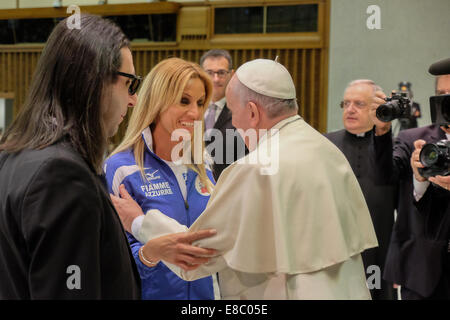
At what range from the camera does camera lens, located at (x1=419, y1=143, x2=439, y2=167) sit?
→ 254 cm

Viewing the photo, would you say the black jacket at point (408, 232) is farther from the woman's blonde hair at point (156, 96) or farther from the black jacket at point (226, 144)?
the woman's blonde hair at point (156, 96)

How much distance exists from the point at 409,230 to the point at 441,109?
114 cm

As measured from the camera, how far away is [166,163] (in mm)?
2477

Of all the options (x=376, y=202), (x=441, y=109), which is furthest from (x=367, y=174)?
(x=441, y=109)

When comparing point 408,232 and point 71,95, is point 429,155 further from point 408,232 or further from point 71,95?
point 71,95

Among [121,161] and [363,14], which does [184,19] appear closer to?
[363,14]

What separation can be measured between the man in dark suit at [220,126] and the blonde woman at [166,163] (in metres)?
1.22

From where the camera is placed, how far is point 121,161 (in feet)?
7.83

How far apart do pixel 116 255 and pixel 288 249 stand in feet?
2.02

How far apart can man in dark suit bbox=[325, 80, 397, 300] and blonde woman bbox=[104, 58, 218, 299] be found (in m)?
1.68

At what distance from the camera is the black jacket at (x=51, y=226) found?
4.13ft

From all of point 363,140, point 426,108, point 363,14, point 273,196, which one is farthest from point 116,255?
point 426,108

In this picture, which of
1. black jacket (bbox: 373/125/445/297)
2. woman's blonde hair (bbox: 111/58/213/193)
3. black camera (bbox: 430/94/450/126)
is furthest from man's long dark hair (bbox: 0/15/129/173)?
black jacket (bbox: 373/125/445/297)

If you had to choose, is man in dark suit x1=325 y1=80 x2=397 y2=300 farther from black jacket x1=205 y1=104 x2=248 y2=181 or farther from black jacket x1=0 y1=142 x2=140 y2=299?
black jacket x1=0 y1=142 x2=140 y2=299
